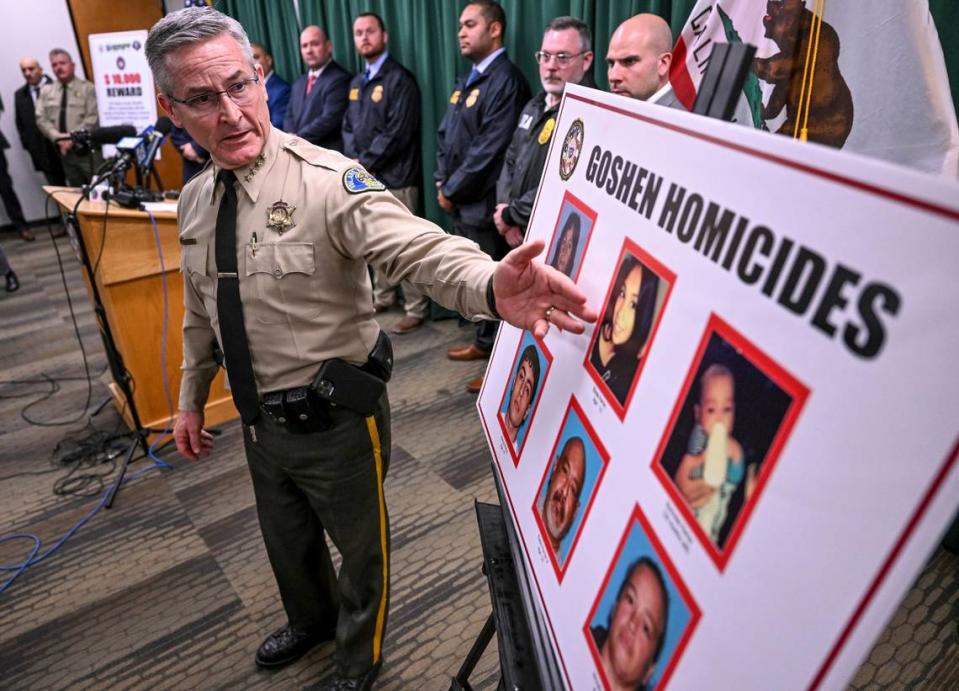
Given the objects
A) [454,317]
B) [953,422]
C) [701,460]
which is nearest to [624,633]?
[701,460]

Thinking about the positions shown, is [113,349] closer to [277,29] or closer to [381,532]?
[381,532]

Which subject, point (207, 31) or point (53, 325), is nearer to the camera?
point (207, 31)

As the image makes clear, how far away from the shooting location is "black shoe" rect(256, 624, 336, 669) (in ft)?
5.15

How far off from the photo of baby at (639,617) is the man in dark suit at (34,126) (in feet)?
23.4

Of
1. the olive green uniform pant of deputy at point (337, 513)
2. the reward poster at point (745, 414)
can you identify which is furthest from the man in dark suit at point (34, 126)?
the reward poster at point (745, 414)

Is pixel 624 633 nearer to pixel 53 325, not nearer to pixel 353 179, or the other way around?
pixel 353 179

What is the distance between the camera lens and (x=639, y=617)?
0.50 m

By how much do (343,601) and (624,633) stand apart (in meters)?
1.04

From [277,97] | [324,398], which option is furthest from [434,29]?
[324,398]

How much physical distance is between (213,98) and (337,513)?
845mm

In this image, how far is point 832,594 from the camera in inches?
14.1

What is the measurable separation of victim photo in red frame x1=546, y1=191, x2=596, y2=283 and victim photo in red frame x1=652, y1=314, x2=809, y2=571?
28 cm

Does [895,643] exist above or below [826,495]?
below

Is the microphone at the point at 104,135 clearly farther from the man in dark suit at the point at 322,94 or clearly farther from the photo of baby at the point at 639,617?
the photo of baby at the point at 639,617
